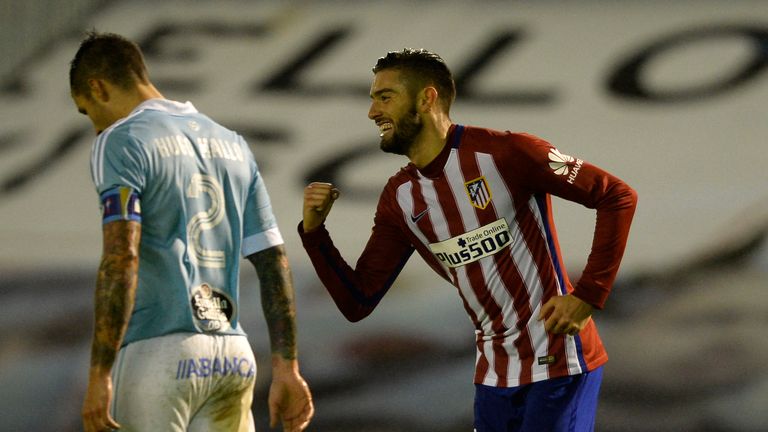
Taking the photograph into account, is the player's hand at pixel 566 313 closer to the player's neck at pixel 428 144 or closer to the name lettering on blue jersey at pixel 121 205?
the player's neck at pixel 428 144

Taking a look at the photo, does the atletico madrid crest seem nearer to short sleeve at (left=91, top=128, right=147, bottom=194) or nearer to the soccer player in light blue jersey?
the soccer player in light blue jersey

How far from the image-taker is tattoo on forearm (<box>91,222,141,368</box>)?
229 cm

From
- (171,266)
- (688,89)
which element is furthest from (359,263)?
(688,89)

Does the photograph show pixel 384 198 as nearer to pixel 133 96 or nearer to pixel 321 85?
pixel 133 96

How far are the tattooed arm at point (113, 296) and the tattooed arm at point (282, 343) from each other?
1.26ft

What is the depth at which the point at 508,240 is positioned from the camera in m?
2.74

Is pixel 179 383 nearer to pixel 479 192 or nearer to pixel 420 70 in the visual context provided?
pixel 479 192

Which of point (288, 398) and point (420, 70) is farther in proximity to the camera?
point (420, 70)

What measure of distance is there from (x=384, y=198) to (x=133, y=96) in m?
0.74

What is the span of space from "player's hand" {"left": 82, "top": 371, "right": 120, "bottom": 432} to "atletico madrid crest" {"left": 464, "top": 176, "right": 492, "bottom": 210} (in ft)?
3.39

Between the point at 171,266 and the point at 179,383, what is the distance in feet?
0.84

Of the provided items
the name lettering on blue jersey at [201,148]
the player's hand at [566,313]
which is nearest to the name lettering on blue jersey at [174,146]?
the name lettering on blue jersey at [201,148]

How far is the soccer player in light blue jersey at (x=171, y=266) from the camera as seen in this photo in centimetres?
231

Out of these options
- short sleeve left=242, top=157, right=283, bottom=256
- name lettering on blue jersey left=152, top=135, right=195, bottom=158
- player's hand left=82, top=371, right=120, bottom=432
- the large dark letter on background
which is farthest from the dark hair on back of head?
the large dark letter on background
